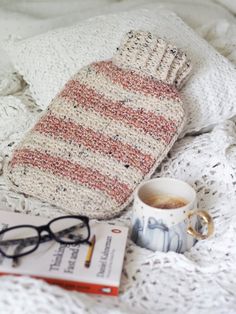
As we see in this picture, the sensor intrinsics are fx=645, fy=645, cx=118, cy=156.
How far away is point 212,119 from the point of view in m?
0.92

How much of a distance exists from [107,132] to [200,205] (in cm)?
15

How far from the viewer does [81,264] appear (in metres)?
0.66

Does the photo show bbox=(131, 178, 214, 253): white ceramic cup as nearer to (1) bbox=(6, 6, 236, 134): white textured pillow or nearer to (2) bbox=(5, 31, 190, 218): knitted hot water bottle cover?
(2) bbox=(5, 31, 190, 218): knitted hot water bottle cover

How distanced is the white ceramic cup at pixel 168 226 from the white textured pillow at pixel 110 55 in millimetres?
208

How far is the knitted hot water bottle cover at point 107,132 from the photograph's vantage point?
0.79 metres

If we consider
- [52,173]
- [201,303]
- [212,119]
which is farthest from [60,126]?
[201,303]

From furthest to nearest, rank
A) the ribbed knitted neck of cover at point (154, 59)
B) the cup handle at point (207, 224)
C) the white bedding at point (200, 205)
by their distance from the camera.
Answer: the ribbed knitted neck of cover at point (154, 59) < the cup handle at point (207, 224) < the white bedding at point (200, 205)

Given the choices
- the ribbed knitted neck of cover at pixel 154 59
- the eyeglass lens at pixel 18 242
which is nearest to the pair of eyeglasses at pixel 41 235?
the eyeglass lens at pixel 18 242

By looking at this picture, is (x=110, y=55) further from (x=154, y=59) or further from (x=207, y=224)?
(x=207, y=224)

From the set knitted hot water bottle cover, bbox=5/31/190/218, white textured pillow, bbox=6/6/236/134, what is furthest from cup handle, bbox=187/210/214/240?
white textured pillow, bbox=6/6/236/134

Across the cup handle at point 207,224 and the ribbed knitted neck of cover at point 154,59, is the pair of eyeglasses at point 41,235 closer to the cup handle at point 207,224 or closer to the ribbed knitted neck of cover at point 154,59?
the cup handle at point 207,224

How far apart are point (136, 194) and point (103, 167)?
0.09m

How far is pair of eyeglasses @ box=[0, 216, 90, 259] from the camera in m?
0.67

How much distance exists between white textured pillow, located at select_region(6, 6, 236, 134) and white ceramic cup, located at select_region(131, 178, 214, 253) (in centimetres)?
21
